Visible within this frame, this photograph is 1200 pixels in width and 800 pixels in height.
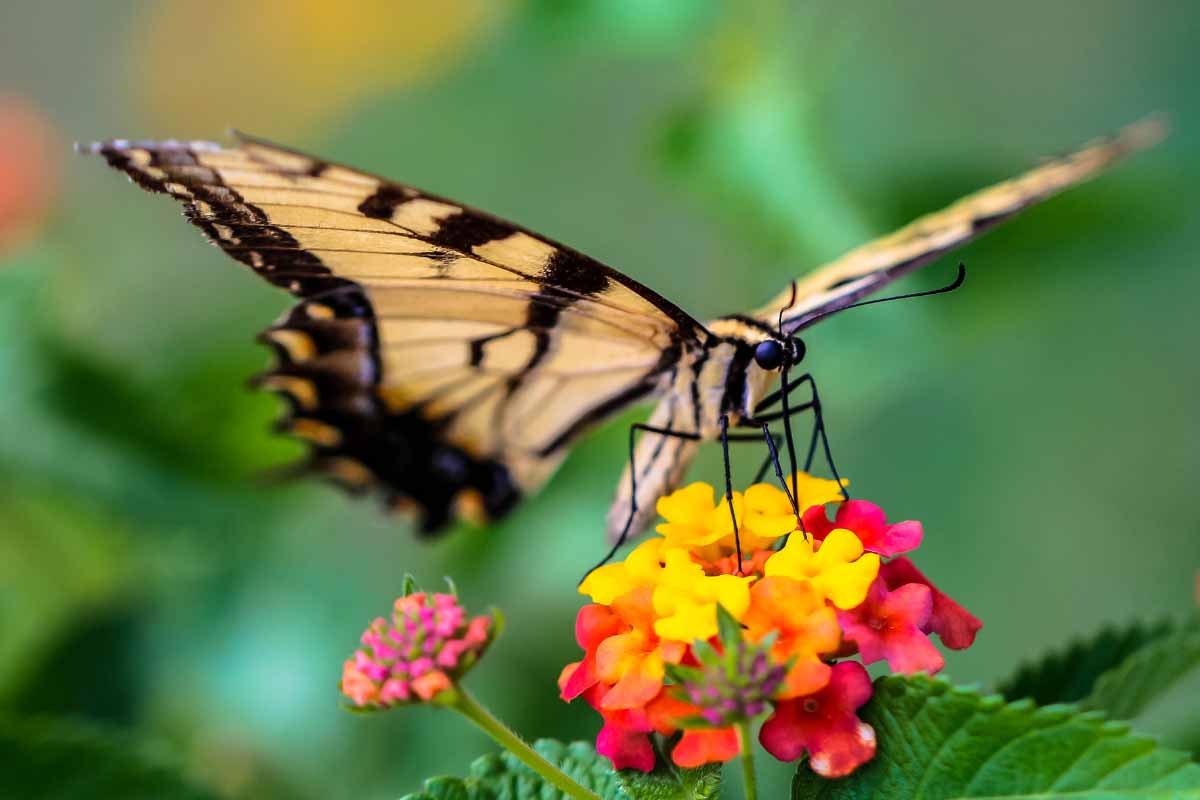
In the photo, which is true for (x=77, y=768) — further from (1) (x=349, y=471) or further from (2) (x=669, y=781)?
(2) (x=669, y=781)

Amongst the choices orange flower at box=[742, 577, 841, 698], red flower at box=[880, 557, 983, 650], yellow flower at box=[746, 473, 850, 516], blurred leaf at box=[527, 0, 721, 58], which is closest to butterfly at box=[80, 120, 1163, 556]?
yellow flower at box=[746, 473, 850, 516]

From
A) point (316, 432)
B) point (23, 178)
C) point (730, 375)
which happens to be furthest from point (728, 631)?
point (23, 178)

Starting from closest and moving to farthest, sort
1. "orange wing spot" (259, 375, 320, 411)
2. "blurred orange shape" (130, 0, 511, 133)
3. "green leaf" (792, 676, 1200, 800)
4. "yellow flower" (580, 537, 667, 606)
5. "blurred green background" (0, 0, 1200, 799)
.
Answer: "green leaf" (792, 676, 1200, 800), "yellow flower" (580, 537, 667, 606), "orange wing spot" (259, 375, 320, 411), "blurred green background" (0, 0, 1200, 799), "blurred orange shape" (130, 0, 511, 133)

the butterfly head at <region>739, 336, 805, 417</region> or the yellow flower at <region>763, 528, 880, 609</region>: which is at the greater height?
the butterfly head at <region>739, 336, 805, 417</region>

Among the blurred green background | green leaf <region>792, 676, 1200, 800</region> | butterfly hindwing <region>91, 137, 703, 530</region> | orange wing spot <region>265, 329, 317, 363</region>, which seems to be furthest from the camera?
the blurred green background

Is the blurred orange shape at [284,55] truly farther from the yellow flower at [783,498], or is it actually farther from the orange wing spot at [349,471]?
the yellow flower at [783,498]

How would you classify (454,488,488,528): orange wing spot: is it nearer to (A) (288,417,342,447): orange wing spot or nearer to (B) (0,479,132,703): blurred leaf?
(A) (288,417,342,447): orange wing spot

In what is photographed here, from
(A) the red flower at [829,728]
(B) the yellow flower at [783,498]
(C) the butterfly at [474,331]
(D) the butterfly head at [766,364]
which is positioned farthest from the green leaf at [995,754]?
(D) the butterfly head at [766,364]

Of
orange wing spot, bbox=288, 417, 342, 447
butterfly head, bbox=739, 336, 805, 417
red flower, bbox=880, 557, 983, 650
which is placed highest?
butterfly head, bbox=739, 336, 805, 417
